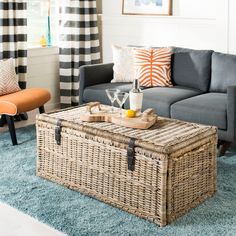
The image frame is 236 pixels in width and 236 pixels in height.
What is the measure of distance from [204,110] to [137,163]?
47.0 inches

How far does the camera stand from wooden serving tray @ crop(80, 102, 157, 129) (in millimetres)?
2949

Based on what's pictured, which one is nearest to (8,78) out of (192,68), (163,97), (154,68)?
(154,68)

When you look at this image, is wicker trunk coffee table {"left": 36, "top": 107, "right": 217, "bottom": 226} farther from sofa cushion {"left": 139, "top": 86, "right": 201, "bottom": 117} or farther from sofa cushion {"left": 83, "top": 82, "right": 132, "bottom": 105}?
sofa cushion {"left": 83, "top": 82, "right": 132, "bottom": 105}

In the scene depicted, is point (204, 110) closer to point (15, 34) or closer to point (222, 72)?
point (222, 72)

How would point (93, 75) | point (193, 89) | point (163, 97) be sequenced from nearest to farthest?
point (163, 97) < point (193, 89) < point (93, 75)

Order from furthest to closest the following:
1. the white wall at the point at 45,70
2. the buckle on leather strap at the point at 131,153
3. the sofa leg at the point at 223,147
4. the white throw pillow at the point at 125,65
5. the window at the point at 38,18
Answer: the window at the point at 38,18, the white wall at the point at 45,70, the white throw pillow at the point at 125,65, the sofa leg at the point at 223,147, the buckle on leather strap at the point at 131,153

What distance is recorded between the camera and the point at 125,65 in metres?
4.62

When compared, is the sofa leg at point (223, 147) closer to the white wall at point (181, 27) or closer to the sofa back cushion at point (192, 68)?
the sofa back cushion at point (192, 68)

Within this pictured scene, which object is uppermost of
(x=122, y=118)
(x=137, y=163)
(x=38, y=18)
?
(x=38, y=18)

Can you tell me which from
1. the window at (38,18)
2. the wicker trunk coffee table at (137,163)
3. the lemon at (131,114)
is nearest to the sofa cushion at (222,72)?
the wicker trunk coffee table at (137,163)

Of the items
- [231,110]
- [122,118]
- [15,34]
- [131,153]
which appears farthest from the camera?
[15,34]

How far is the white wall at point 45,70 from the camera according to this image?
17.0ft

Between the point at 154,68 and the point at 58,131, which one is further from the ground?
the point at 154,68

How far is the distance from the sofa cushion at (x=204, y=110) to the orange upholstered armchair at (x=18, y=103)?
128 cm
